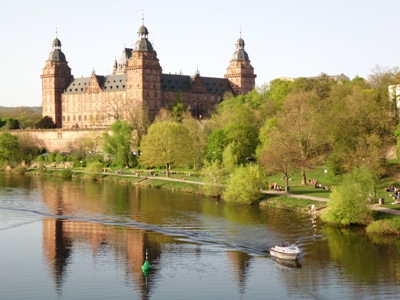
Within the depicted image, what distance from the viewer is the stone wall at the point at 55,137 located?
12850 cm

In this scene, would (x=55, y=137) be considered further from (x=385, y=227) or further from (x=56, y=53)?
(x=385, y=227)

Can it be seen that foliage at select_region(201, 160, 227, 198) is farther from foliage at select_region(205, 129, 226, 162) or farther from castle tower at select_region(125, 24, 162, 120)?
castle tower at select_region(125, 24, 162, 120)

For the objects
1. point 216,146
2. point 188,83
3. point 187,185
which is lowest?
point 187,185

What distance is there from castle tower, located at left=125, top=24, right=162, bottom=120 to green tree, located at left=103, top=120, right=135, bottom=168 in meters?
31.3

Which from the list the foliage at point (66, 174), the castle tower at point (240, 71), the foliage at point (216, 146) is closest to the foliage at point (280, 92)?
the foliage at point (216, 146)

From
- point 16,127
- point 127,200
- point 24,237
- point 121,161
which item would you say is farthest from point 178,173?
point 16,127

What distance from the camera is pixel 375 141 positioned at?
61.9 meters

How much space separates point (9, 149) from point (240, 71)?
6090 centimetres

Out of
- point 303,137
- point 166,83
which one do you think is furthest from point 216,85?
point 303,137

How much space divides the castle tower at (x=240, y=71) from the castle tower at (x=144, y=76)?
2350 centimetres

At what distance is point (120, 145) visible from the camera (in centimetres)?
9831

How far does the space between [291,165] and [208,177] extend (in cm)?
856

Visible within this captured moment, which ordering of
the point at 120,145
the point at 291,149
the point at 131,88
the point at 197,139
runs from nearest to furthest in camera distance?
the point at 291,149
the point at 197,139
the point at 120,145
the point at 131,88

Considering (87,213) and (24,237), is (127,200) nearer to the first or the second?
(87,213)
